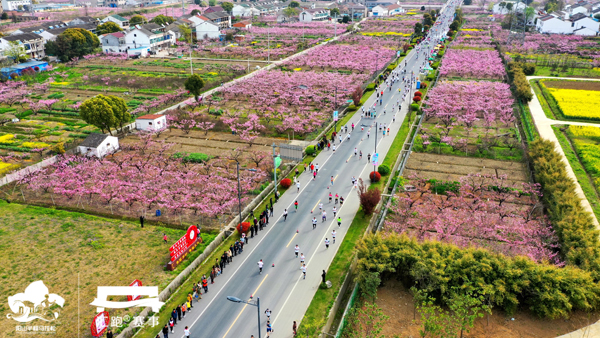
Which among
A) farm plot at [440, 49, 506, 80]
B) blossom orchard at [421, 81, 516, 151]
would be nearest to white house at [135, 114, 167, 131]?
blossom orchard at [421, 81, 516, 151]

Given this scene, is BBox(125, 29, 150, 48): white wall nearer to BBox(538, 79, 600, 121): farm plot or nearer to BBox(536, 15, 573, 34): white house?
BBox(538, 79, 600, 121): farm plot

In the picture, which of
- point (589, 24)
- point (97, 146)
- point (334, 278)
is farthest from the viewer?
point (589, 24)

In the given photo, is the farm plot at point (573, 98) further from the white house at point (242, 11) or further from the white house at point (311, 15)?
the white house at point (242, 11)

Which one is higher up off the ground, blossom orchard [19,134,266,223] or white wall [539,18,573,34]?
white wall [539,18,573,34]

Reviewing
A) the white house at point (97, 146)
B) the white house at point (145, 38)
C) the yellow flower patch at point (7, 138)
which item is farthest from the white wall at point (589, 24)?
the yellow flower patch at point (7, 138)

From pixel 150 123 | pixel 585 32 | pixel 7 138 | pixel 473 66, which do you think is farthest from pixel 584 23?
pixel 7 138

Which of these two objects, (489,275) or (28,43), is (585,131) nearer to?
(489,275)

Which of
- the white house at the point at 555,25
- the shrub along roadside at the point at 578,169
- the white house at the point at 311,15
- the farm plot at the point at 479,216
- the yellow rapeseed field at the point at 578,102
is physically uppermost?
the white house at the point at 311,15
